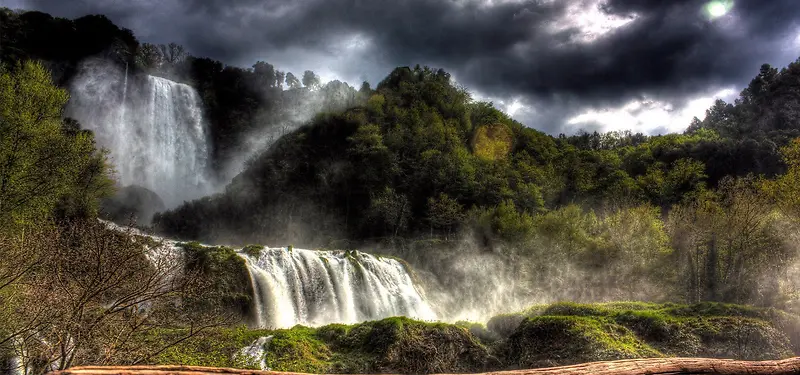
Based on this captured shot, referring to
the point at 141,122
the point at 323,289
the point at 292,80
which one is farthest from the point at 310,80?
the point at 323,289

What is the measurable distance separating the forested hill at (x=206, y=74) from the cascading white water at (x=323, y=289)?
35921mm

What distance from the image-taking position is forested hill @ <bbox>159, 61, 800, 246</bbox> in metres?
57.6

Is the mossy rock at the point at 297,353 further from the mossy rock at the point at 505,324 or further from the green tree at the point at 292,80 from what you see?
the green tree at the point at 292,80

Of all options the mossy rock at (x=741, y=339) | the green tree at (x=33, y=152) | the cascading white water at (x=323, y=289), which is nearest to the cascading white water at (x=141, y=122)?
the green tree at (x=33, y=152)

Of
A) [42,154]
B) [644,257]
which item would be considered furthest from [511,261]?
[42,154]

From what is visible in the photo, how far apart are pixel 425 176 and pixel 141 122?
36936 mm

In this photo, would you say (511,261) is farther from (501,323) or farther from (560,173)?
(560,173)

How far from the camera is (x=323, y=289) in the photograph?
29484 mm

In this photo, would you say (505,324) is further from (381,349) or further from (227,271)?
(227,271)

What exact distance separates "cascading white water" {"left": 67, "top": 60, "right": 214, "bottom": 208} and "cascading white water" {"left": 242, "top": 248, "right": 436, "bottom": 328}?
37842 mm

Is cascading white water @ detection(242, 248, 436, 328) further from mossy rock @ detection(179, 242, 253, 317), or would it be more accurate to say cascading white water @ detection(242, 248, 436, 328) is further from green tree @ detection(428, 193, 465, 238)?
green tree @ detection(428, 193, 465, 238)

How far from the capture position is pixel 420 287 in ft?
124

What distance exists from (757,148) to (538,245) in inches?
1548

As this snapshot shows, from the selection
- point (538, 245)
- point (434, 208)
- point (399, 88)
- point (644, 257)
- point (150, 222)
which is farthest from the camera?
point (399, 88)
